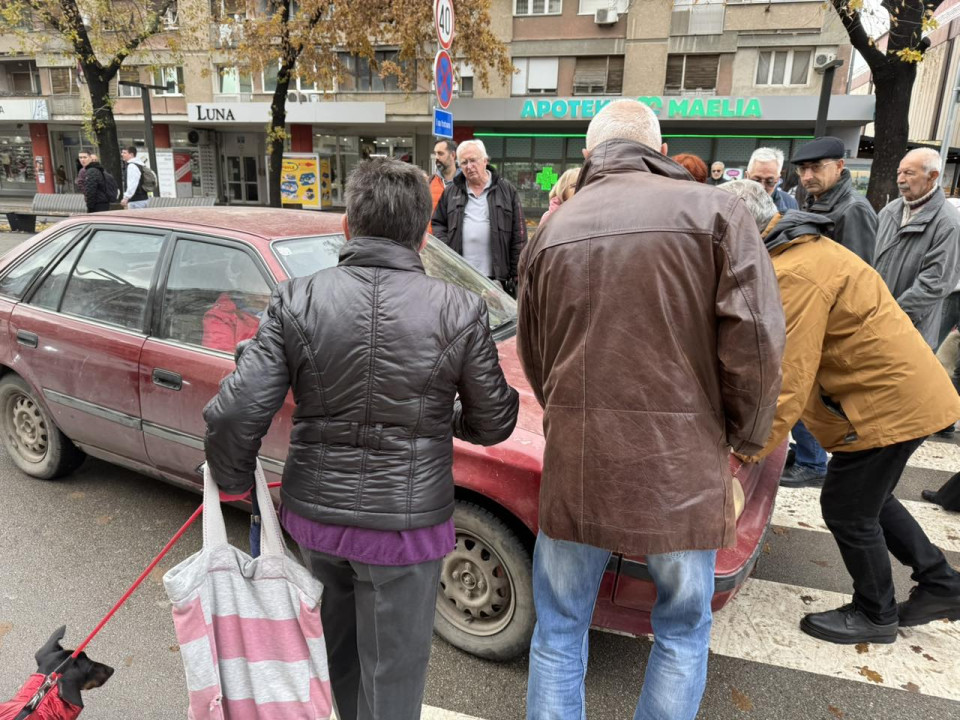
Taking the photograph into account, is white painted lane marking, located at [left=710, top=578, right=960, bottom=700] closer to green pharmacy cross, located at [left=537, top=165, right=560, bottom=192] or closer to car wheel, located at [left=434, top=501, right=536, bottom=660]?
car wheel, located at [left=434, top=501, right=536, bottom=660]

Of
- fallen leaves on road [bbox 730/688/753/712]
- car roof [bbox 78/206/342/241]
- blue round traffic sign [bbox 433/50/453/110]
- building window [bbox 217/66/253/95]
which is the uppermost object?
building window [bbox 217/66/253/95]

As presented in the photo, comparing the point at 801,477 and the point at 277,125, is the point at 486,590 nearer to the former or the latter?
the point at 801,477

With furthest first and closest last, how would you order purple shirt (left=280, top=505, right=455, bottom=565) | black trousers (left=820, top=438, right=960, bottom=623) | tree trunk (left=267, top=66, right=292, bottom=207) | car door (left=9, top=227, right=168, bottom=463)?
tree trunk (left=267, top=66, right=292, bottom=207) → car door (left=9, top=227, right=168, bottom=463) → black trousers (left=820, top=438, right=960, bottom=623) → purple shirt (left=280, top=505, right=455, bottom=565)

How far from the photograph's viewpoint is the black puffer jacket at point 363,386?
162 centimetres

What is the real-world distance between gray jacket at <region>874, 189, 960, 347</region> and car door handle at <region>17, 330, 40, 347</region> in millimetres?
5025

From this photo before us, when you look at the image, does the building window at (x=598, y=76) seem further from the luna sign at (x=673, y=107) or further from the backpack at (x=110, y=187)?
the backpack at (x=110, y=187)

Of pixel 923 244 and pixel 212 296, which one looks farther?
pixel 923 244

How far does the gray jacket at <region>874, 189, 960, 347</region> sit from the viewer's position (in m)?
4.00

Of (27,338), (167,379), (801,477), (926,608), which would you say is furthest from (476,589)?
(27,338)

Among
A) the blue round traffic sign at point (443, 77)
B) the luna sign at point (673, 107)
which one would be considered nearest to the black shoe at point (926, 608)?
the blue round traffic sign at point (443, 77)

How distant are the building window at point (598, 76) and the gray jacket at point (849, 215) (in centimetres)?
2268

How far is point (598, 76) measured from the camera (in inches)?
982

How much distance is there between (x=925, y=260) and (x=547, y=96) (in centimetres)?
2310

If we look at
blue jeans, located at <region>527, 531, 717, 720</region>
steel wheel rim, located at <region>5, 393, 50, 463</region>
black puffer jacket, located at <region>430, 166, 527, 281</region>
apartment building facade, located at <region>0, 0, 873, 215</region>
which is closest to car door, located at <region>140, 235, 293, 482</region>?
steel wheel rim, located at <region>5, 393, 50, 463</region>
